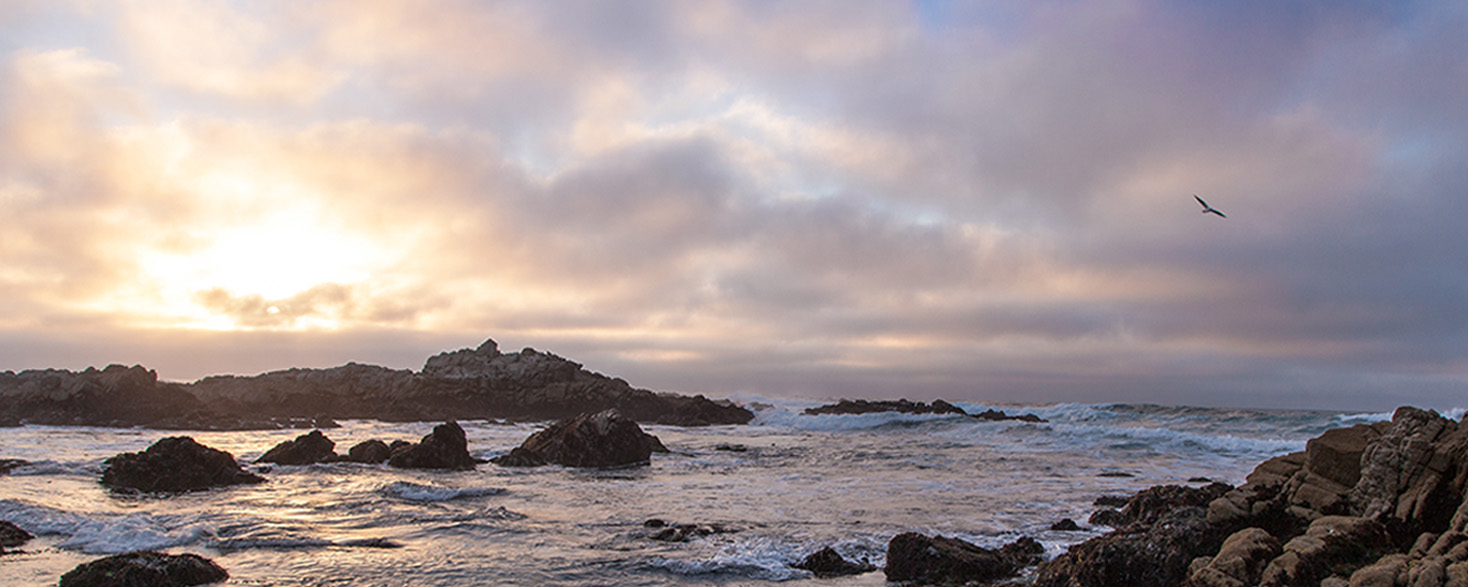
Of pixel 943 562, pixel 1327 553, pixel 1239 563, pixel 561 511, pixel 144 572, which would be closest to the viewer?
pixel 1327 553

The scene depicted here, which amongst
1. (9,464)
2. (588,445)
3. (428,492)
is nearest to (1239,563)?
(428,492)

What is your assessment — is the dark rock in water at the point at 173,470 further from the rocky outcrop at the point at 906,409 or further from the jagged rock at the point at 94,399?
the rocky outcrop at the point at 906,409

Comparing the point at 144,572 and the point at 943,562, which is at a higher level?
the point at 144,572

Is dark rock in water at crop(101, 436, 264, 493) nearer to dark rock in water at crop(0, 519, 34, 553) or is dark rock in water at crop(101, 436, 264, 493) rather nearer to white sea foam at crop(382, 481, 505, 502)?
white sea foam at crop(382, 481, 505, 502)

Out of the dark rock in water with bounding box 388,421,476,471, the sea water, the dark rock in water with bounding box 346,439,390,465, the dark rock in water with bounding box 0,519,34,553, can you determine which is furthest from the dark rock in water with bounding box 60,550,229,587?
the dark rock in water with bounding box 346,439,390,465

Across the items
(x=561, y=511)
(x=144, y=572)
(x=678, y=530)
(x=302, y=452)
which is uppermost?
(x=302, y=452)

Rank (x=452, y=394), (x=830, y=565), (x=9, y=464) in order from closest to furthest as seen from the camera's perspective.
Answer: (x=830, y=565), (x=9, y=464), (x=452, y=394)

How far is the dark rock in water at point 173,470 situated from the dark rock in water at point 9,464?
2.31 metres

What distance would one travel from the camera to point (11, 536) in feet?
37.3

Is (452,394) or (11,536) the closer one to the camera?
(11,536)

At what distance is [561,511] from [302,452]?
44.4 feet

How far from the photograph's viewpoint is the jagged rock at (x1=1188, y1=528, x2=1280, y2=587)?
26.5ft

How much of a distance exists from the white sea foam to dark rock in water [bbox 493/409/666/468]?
781 centimetres

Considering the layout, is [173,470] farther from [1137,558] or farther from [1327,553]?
[1327,553]
